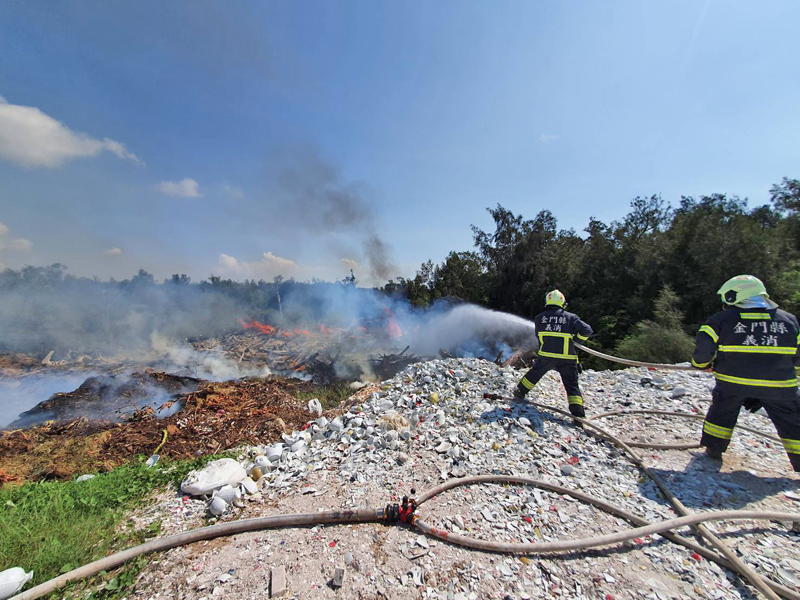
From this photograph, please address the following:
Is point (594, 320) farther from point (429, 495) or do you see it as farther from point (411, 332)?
point (429, 495)

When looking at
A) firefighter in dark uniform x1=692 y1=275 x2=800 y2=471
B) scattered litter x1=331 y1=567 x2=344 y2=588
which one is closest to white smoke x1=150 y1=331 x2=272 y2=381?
scattered litter x1=331 y1=567 x2=344 y2=588

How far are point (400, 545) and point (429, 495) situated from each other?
0.64m

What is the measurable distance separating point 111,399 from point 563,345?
12919 millimetres

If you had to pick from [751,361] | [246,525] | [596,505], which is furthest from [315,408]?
[751,361]

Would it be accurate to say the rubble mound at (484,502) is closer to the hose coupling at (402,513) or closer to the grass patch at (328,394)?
the hose coupling at (402,513)

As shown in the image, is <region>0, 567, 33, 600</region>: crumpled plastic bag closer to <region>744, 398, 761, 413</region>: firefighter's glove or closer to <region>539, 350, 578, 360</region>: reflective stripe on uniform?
<region>539, 350, 578, 360</region>: reflective stripe on uniform

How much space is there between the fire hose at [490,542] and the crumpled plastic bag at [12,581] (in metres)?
0.22

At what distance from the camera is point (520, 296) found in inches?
938

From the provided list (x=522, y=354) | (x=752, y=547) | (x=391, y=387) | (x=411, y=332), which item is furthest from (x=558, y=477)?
(x=411, y=332)

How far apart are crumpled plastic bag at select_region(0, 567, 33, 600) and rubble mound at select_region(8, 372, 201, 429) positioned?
6801 millimetres

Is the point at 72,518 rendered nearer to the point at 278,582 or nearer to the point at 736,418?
the point at 278,582

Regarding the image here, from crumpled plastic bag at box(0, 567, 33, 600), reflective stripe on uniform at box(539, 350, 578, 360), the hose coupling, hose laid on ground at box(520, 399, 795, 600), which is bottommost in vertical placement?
crumpled plastic bag at box(0, 567, 33, 600)

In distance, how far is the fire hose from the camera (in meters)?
2.54

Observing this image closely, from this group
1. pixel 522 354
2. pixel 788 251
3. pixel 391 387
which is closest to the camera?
pixel 391 387
